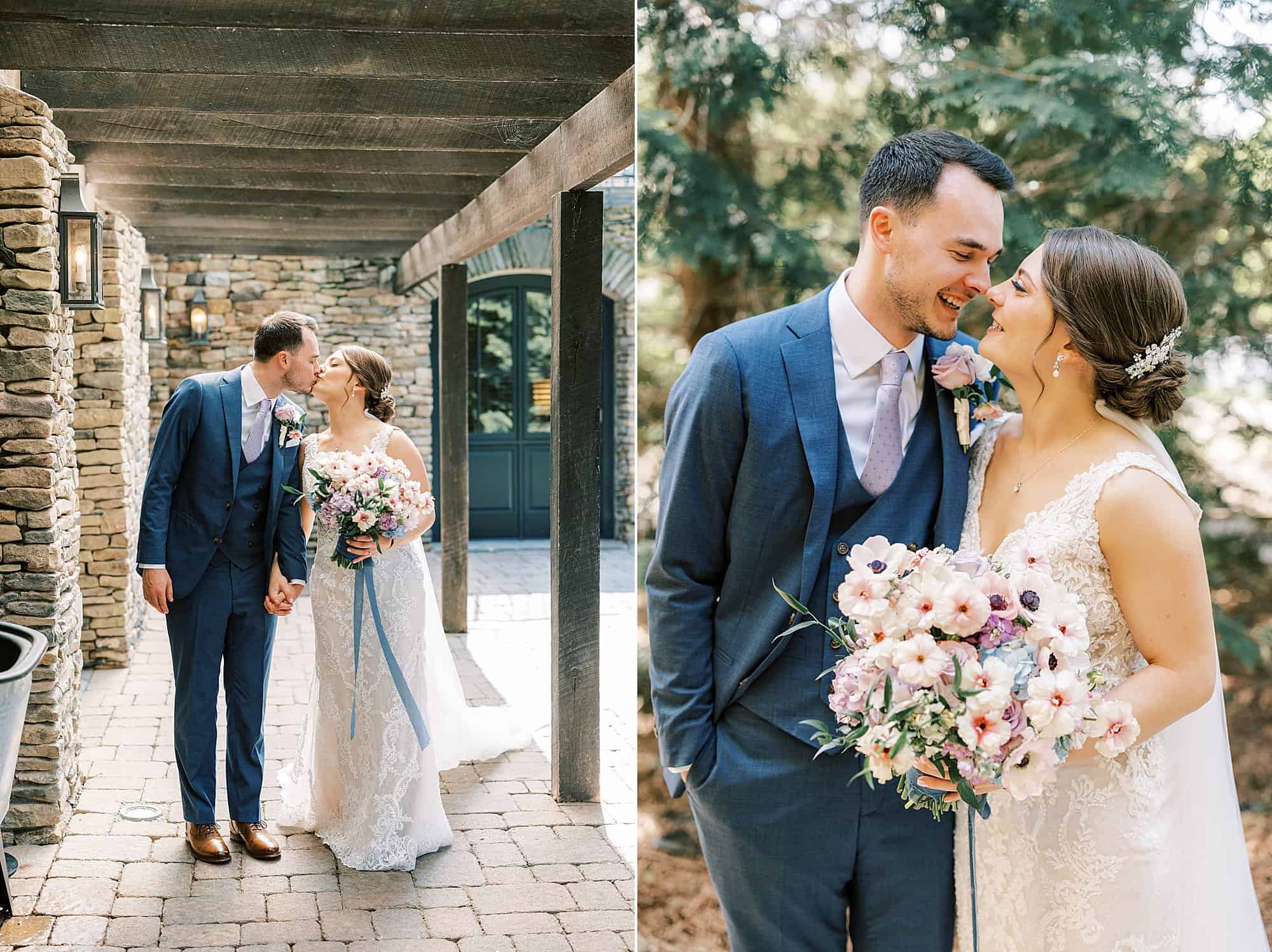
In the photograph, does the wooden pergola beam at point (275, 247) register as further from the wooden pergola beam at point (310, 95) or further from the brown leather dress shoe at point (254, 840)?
the brown leather dress shoe at point (254, 840)

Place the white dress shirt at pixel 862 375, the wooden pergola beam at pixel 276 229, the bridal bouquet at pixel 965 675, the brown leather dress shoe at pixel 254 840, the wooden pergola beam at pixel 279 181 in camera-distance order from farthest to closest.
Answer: the wooden pergola beam at pixel 279 181, the wooden pergola beam at pixel 276 229, the brown leather dress shoe at pixel 254 840, the white dress shirt at pixel 862 375, the bridal bouquet at pixel 965 675

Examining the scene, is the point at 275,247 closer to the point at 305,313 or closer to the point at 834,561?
the point at 305,313

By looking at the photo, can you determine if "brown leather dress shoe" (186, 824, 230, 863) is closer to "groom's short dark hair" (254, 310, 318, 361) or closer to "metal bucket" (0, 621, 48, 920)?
"metal bucket" (0, 621, 48, 920)

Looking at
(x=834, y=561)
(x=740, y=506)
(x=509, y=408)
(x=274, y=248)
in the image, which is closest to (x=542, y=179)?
(x=274, y=248)

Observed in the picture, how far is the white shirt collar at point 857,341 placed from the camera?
2.02m

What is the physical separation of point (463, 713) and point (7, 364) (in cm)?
188

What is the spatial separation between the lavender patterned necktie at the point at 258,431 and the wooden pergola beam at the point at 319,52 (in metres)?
1.01

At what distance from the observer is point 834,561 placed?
6.37 feet

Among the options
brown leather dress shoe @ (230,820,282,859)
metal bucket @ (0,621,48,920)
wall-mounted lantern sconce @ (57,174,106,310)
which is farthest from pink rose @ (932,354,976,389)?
wall-mounted lantern sconce @ (57,174,106,310)

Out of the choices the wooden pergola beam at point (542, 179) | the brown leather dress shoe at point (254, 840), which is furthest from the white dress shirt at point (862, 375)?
the brown leather dress shoe at point (254, 840)

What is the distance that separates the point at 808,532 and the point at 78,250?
253 cm

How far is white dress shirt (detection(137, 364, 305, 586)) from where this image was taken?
3066 mm

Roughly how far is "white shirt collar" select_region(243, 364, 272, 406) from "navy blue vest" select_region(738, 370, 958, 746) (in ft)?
5.61

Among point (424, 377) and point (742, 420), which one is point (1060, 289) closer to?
point (742, 420)
